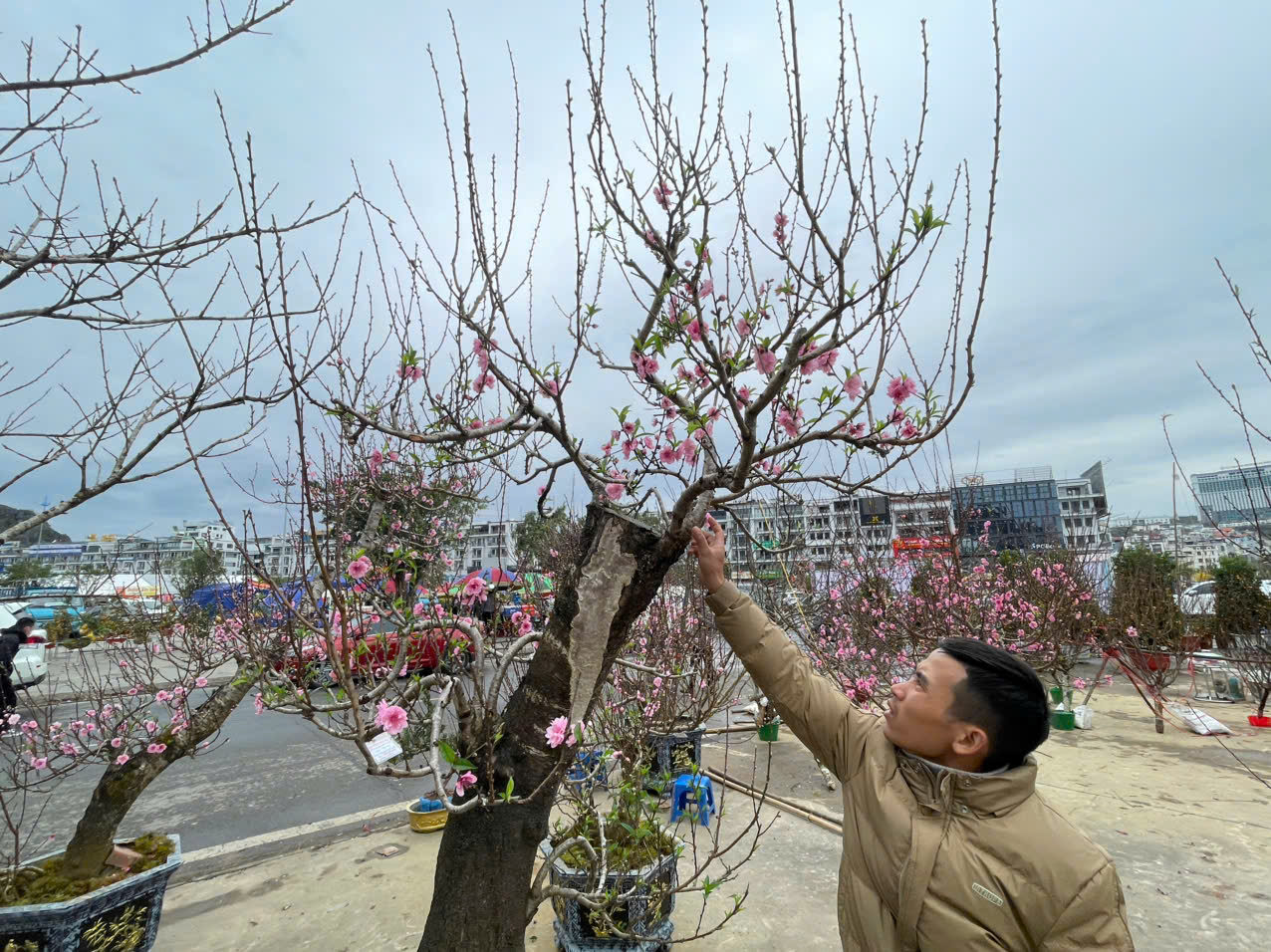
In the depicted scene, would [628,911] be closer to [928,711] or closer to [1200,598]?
[928,711]

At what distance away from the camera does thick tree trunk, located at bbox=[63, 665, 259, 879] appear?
2.81m

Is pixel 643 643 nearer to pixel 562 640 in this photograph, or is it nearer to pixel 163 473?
pixel 562 640

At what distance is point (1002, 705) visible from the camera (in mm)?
1369

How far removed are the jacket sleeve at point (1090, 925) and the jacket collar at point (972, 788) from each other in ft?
0.60

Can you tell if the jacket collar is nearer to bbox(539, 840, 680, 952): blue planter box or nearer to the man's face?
the man's face

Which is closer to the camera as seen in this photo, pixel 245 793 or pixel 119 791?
pixel 119 791

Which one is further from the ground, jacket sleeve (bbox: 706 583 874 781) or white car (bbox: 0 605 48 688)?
jacket sleeve (bbox: 706 583 874 781)

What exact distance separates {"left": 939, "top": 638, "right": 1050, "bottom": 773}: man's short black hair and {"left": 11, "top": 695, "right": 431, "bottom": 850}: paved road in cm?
475

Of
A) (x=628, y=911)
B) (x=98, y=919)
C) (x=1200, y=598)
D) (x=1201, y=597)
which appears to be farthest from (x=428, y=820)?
(x=1201, y=597)

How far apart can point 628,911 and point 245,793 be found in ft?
16.5

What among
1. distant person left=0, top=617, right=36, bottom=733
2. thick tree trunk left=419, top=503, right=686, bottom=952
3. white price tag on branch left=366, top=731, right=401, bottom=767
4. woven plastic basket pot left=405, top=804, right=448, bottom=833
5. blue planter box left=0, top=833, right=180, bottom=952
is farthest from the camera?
distant person left=0, top=617, right=36, bottom=733

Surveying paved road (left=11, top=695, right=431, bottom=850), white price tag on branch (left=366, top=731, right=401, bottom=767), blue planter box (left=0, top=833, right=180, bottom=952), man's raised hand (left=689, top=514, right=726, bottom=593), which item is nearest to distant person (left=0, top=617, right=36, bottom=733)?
paved road (left=11, top=695, right=431, bottom=850)

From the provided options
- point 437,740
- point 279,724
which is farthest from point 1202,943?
point 279,724

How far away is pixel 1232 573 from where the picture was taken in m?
12.5
